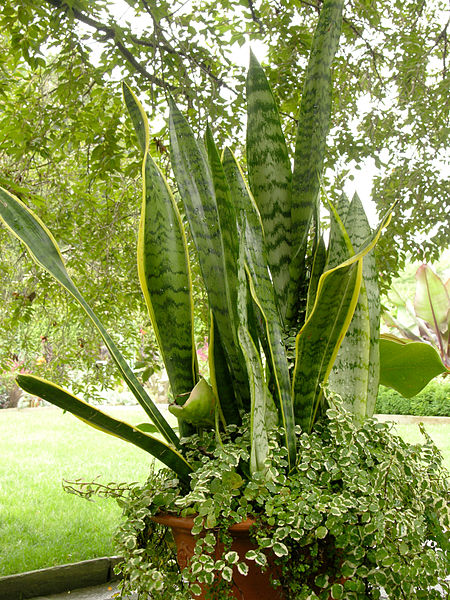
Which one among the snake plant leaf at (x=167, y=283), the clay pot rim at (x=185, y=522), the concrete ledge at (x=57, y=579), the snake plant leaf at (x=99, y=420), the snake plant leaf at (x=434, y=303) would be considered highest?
the snake plant leaf at (x=434, y=303)

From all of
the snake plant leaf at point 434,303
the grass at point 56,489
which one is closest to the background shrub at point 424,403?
the grass at point 56,489

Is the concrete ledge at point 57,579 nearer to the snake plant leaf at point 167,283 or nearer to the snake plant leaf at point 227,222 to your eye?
the snake plant leaf at point 167,283

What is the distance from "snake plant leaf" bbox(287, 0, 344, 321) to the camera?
968 mm

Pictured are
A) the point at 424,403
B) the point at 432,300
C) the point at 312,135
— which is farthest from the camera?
the point at 424,403

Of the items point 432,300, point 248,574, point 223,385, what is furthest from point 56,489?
point 432,300

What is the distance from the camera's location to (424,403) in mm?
7598

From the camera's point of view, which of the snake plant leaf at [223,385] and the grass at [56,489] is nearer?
the snake plant leaf at [223,385]

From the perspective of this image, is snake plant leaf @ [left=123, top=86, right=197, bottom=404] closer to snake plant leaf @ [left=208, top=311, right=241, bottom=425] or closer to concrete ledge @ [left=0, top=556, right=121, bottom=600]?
snake plant leaf @ [left=208, top=311, right=241, bottom=425]

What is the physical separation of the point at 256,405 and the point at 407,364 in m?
0.44

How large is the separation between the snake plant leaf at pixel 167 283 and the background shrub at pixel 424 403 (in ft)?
23.0

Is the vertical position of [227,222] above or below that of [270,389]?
above

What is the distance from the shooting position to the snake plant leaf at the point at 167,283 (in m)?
0.90

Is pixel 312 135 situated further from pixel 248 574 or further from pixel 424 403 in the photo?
pixel 424 403

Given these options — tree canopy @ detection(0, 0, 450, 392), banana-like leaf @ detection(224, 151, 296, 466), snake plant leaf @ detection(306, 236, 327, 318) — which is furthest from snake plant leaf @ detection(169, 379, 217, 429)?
tree canopy @ detection(0, 0, 450, 392)
